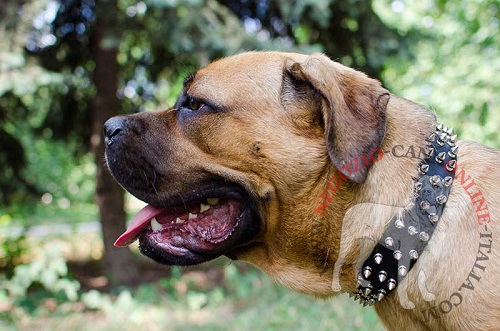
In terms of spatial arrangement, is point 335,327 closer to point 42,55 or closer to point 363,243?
point 363,243

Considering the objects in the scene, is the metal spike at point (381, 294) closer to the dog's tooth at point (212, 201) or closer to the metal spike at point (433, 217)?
the metal spike at point (433, 217)

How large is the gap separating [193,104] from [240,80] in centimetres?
29

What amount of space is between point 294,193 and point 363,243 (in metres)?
0.45

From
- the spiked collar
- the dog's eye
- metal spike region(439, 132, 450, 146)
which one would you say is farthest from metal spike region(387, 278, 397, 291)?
the dog's eye

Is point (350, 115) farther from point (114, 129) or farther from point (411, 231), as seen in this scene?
point (114, 129)

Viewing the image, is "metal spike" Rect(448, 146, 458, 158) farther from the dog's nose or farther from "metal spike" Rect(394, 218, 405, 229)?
the dog's nose

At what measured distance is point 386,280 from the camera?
2354mm

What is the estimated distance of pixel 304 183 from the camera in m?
2.70

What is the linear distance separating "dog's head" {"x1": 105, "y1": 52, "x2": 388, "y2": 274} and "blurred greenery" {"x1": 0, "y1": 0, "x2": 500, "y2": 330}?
179cm

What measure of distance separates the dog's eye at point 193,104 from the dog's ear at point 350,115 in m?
0.60

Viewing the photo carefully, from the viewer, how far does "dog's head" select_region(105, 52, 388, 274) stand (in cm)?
270

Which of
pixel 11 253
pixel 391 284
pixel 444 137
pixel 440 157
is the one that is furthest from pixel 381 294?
pixel 11 253

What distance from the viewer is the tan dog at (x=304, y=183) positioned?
2.33 meters

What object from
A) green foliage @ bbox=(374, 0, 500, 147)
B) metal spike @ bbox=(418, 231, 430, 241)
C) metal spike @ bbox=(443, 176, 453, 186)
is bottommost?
green foliage @ bbox=(374, 0, 500, 147)
